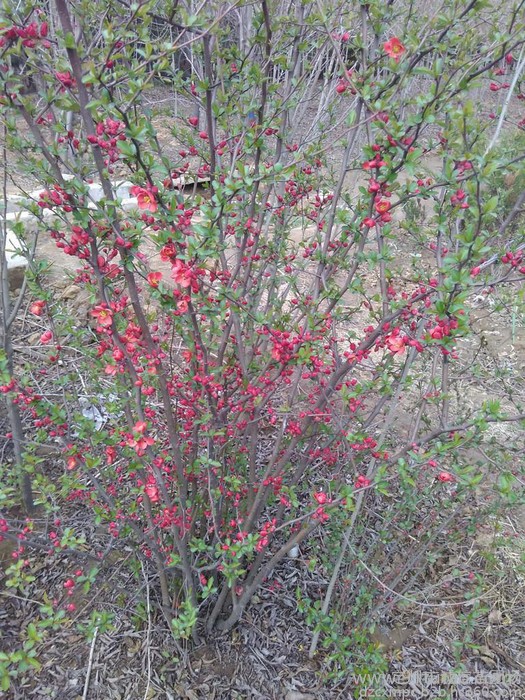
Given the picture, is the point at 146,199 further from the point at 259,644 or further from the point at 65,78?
the point at 259,644

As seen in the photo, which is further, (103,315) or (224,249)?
(224,249)

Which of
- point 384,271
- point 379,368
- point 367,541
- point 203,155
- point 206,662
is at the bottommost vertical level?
point 206,662

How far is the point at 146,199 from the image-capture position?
1.40m

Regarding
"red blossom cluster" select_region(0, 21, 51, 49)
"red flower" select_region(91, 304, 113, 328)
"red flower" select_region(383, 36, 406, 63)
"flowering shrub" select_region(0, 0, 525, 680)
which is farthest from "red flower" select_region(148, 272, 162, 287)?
"red flower" select_region(383, 36, 406, 63)

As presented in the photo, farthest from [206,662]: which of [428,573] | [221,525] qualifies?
[428,573]

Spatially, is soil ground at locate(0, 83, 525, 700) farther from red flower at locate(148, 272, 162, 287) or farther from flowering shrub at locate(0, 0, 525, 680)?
red flower at locate(148, 272, 162, 287)

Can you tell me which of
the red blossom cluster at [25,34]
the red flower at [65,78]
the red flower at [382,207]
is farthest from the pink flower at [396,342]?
the red blossom cluster at [25,34]

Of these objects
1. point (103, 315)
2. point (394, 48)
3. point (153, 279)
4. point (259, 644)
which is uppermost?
point (394, 48)

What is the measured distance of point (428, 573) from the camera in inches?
109

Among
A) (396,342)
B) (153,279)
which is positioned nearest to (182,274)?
(153,279)

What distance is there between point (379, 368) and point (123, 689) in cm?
180

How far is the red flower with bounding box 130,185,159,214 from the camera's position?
1.37 m

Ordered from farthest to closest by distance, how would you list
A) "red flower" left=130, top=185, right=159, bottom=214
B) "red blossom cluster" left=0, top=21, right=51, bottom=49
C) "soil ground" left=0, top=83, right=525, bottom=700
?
"soil ground" left=0, top=83, right=525, bottom=700 → "red flower" left=130, top=185, right=159, bottom=214 → "red blossom cluster" left=0, top=21, right=51, bottom=49

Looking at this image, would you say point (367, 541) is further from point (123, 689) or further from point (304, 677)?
point (123, 689)
